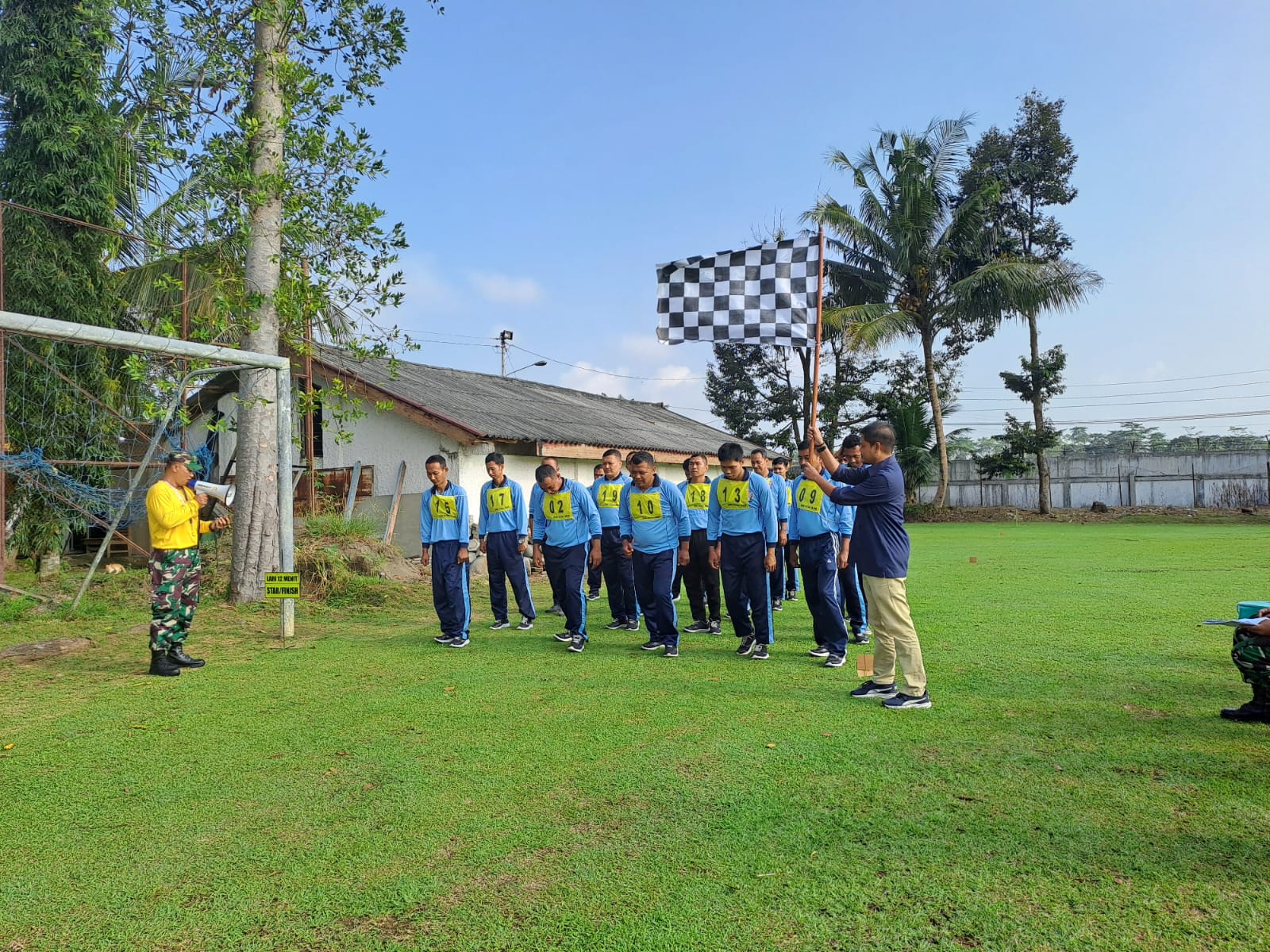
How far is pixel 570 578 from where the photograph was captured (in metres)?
7.66

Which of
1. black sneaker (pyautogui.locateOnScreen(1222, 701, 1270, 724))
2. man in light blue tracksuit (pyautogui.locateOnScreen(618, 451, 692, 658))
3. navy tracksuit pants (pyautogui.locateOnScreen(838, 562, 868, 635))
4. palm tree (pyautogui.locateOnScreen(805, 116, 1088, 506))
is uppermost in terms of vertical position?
palm tree (pyautogui.locateOnScreen(805, 116, 1088, 506))

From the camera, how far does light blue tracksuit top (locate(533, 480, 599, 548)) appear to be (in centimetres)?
773

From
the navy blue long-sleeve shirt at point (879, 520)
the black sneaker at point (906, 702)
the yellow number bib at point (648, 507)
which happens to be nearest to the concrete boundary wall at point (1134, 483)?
the yellow number bib at point (648, 507)

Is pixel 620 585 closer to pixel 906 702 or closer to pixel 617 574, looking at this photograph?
pixel 617 574

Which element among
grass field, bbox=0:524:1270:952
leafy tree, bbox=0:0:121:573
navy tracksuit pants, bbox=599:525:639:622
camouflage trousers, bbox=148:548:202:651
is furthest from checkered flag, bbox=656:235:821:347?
leafy tree, bbox=0:0:121:573

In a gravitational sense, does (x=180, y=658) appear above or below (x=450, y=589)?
below

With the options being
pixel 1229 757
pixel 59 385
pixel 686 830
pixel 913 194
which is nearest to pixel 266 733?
pixel 686 830

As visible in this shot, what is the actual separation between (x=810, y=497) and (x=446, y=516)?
3.50m

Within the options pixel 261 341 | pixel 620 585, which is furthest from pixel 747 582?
pixel 261 341

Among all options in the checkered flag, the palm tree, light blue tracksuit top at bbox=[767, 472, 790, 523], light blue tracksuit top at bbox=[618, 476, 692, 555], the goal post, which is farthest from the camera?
the palm tree

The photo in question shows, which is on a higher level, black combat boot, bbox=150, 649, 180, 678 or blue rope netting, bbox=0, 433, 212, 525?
blue rope netting, bbox=0, 433, 212, 525

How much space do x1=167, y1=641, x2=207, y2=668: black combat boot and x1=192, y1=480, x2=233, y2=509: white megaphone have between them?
162cm

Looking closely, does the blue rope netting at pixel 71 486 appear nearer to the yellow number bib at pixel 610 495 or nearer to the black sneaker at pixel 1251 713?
the yellow number bib at pixel 610 495

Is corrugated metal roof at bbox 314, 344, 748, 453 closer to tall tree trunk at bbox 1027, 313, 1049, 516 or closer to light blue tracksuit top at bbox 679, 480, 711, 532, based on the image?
light blue tracksuit top at bbox 679, 480, 711, 532
